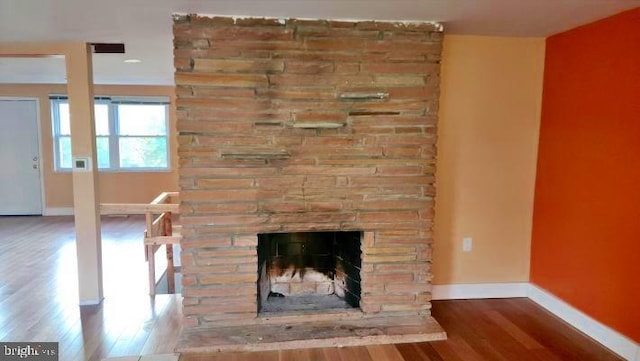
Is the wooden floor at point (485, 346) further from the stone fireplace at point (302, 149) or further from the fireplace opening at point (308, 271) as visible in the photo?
the fireplace opening at point (308, 271)

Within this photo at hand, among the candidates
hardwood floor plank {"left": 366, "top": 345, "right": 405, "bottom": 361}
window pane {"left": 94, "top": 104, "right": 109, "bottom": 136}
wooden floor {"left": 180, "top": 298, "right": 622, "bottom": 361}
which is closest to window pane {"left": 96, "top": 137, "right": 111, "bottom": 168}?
window pane {"left": 94, "top": 104, "right": 109, "bottom": 136}

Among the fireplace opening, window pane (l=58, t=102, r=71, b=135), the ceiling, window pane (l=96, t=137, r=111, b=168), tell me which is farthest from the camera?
window pane (l=96, t=137, r=111, b=168)

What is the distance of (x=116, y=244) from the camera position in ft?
16.9

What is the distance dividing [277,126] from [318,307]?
1353mm

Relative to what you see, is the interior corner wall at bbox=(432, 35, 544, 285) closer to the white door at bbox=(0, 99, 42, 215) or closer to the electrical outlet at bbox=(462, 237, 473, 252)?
the electrical outlet at bbox=(462, 237, 473, 252)

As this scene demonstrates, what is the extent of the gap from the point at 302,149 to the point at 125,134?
5056 mm

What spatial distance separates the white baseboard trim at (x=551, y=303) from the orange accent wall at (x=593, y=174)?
1.9 inches

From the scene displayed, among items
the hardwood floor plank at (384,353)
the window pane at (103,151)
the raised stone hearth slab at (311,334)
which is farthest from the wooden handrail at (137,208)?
the window pane at (103,151)

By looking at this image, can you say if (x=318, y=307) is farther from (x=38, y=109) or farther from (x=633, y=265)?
(x=38, y=109)

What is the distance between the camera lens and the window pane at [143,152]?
6.75 metres

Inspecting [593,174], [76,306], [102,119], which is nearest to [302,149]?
[593,174]

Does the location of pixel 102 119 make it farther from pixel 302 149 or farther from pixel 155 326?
pixel 302 149

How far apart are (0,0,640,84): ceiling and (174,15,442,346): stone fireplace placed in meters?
0.16

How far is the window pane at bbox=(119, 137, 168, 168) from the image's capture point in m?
6.75
